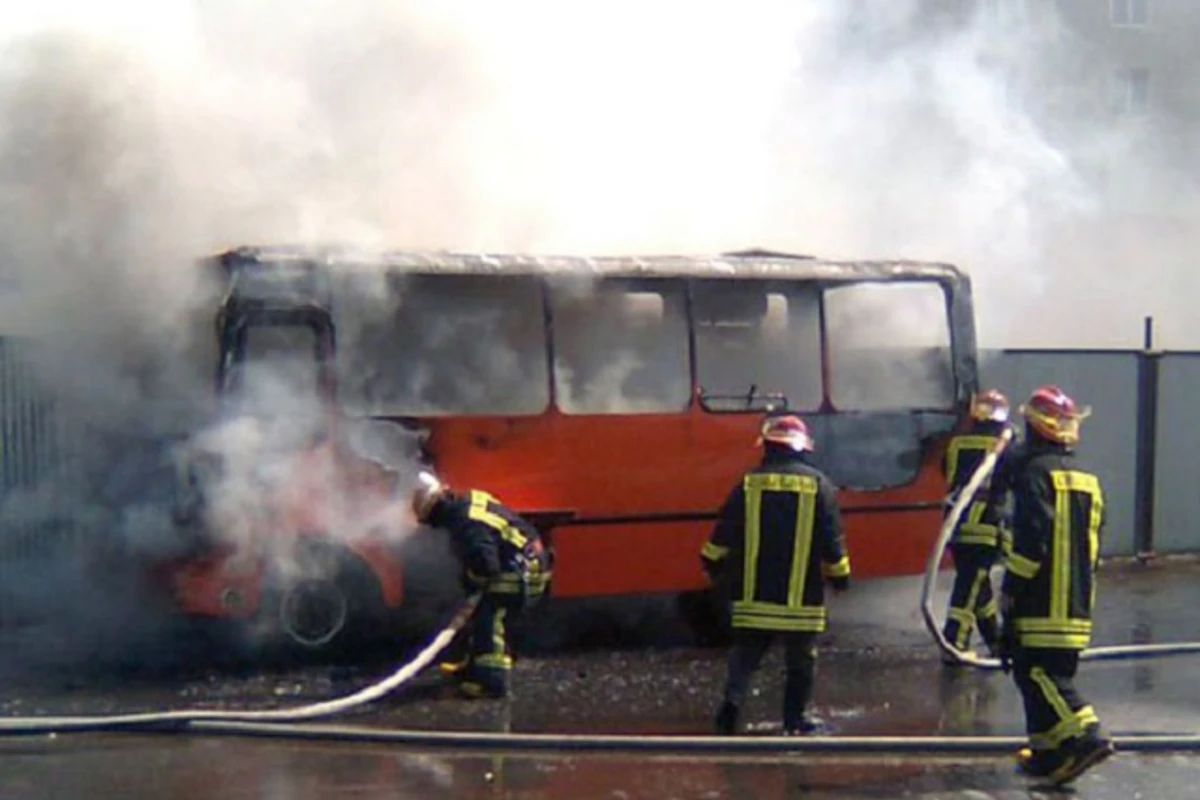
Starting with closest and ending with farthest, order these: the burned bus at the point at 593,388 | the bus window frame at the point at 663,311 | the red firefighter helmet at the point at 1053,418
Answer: the red firefighter helmet at the point at 1053,418
the burned bus at the point at 593,388
the bus window frame at the point at 663,311

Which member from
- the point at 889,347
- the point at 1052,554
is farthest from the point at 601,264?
the point at 1052,554

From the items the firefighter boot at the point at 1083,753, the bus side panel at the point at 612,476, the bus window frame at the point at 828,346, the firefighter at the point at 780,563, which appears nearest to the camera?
the firefighter boot at the point at 1083,753

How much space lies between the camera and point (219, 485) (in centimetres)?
954

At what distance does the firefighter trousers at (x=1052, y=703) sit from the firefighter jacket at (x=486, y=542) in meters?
2.93

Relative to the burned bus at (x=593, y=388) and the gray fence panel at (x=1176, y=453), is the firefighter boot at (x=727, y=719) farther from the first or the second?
the gray fence panel at (x=1176, y=453)

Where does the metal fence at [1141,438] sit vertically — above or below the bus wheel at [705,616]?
above

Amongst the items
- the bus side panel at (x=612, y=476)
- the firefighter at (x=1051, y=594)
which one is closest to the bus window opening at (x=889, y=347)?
the bus side panel at (x=612, y=476)

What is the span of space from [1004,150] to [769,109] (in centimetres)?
271

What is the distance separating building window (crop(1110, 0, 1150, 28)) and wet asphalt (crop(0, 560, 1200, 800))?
67.2ft

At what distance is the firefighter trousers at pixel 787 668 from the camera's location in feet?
26.7

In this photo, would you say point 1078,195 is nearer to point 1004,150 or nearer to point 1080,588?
point 1004,150

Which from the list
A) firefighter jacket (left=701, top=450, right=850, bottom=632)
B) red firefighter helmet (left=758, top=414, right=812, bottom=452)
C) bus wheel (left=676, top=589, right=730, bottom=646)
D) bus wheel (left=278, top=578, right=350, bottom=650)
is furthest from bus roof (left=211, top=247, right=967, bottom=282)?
firefighter jacket (left=701, top=450, right=850, bottom=632)

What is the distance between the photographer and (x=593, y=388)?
10.6 m

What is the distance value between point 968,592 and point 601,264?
121 inches
